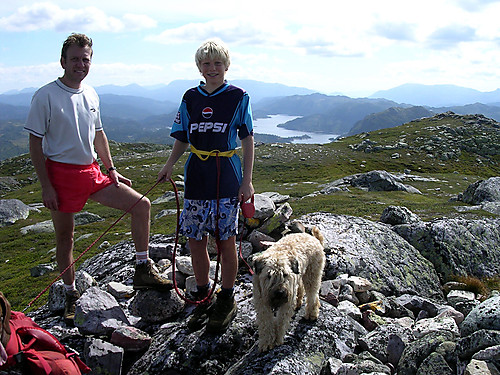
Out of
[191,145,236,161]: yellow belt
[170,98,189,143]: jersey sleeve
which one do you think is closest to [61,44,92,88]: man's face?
[170,98,189,143]: jersey sleeve

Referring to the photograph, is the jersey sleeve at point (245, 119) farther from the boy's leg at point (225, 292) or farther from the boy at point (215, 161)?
the boy's leg at point (225, 292)

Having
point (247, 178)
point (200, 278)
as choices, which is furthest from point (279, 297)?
point (247, 178)

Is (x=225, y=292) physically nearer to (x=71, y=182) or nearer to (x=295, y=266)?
(x=295, y=266)

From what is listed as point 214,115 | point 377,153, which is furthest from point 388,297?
point 377,153

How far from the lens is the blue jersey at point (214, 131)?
5.56 metres

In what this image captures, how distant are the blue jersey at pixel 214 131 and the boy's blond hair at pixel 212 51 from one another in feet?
1.74

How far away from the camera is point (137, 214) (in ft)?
20.0

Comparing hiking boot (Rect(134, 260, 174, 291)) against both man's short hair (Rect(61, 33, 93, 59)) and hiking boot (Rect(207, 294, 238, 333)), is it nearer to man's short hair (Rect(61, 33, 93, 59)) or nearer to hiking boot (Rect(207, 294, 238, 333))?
hiking boot (Rect(207, 294, 238, 333))

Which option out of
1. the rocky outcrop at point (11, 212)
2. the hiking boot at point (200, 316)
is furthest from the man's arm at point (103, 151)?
the rocky outcrop at point (11, 212)

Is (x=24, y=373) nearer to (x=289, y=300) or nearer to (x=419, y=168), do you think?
(x=289, y=300)

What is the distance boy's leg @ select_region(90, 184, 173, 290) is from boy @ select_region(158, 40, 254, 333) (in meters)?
0.63

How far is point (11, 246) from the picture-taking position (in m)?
27.5

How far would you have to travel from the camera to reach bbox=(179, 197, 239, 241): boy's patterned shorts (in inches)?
228

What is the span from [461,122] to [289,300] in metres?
136
